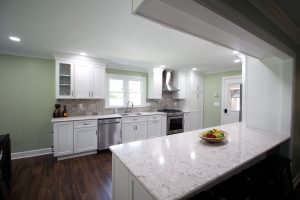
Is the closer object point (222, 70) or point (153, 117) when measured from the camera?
point (153, 117)

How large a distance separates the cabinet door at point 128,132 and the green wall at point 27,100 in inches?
72.2

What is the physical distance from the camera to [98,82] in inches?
142

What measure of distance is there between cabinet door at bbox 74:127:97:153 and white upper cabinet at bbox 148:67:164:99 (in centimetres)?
211

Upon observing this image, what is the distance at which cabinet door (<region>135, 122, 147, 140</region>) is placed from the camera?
13.0ft

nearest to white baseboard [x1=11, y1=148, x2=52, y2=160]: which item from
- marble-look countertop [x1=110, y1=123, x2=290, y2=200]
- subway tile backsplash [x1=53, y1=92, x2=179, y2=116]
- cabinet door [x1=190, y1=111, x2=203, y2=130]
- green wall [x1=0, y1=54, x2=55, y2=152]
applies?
green wall [x1=0, y1=54, x2=55, y2=152]

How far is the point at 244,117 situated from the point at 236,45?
5.28 feet

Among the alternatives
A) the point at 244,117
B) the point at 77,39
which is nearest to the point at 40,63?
the point at 77,39

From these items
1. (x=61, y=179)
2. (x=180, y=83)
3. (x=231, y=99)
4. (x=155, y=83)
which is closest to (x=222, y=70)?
(x=231, y=99)

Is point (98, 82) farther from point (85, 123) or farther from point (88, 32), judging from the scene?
point (88, 32)

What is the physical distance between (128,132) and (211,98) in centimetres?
350

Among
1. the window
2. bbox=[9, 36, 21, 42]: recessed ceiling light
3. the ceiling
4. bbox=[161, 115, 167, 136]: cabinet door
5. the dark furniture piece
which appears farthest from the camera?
bbox=[161, 115, 167, 136]: cabinet door

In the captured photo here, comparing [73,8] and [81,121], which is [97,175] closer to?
[81,121]

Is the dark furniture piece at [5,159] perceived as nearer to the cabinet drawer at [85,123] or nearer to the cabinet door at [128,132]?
the cabinet drawer at [85,123]

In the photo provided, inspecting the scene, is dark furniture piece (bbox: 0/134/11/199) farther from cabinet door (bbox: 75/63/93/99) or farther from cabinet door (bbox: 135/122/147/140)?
cabinet door (bbox: 135/122/147/140)
